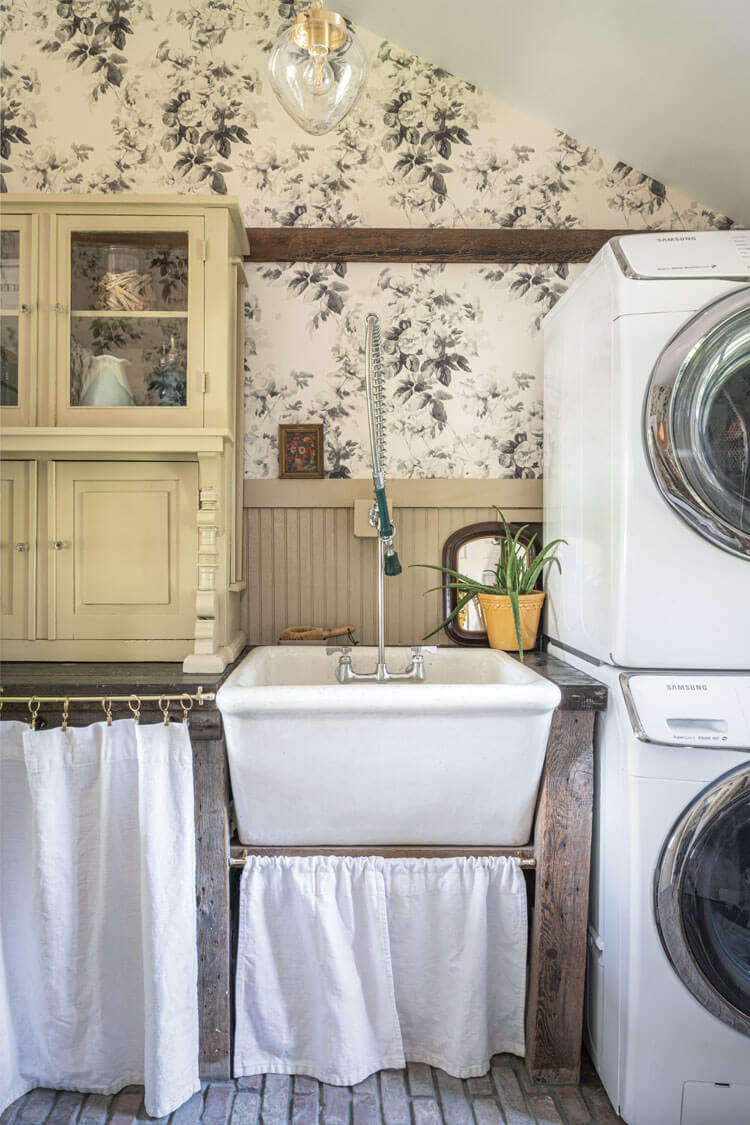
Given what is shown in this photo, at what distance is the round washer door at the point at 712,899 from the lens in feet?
4.58

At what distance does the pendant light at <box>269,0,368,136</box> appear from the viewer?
1125 millimetres

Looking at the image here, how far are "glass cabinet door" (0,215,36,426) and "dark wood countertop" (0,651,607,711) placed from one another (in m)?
0.64

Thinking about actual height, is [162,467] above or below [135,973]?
above

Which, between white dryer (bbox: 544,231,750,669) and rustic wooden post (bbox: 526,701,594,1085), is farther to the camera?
rustic wooden post (bbox: 526,701,594,1085)

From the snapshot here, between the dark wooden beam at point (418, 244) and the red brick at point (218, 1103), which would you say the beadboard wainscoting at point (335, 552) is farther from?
the red brick at point (218, 1103)

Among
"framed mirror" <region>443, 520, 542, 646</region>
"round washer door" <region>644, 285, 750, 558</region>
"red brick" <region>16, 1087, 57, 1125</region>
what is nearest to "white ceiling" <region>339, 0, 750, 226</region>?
"round washer door" <region>644, 285, 750, 558</region>

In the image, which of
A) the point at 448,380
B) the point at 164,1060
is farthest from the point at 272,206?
the point at 164,1060

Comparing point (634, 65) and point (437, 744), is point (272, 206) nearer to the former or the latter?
point (634, 65)

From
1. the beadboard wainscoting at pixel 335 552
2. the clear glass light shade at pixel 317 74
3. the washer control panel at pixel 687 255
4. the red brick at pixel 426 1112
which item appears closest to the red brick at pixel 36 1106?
the red brick at pixel 426 1112

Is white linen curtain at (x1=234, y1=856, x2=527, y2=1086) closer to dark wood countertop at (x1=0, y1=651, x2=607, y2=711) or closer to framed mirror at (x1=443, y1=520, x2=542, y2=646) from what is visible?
dark wood countertop at (x1=0, y1=651, x2=607, y2=711)

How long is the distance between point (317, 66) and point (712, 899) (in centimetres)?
170

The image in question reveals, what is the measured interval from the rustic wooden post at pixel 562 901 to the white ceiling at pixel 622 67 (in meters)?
1.56

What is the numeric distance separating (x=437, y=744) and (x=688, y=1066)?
0.81 metres

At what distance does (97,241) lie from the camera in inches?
69.4
